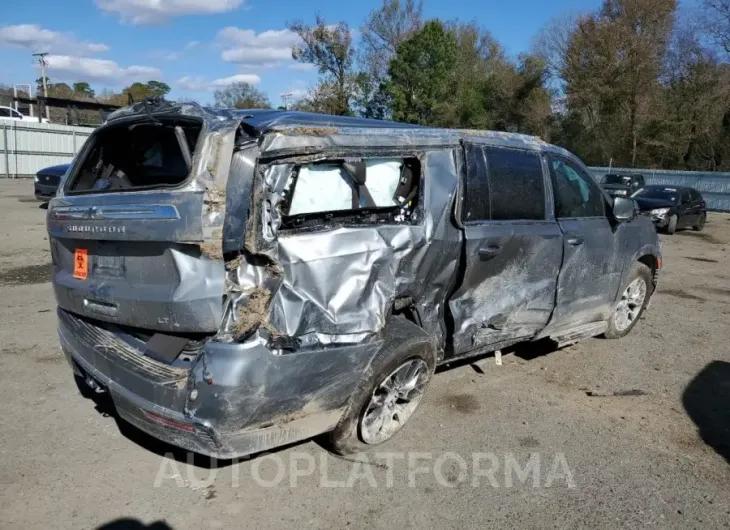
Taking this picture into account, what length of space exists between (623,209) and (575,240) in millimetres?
831

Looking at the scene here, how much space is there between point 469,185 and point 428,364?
48.0 inches

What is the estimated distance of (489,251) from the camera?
13.3 ft

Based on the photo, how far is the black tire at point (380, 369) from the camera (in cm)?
334

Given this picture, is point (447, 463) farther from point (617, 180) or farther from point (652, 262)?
point (617, 180)

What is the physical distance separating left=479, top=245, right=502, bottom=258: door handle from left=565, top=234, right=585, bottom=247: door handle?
3.07 ft

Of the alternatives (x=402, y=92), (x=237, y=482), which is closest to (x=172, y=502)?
(x=237, y=482)

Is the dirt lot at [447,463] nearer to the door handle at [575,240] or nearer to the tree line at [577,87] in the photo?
the door handle at [575,240]

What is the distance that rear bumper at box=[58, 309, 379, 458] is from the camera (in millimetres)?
2811

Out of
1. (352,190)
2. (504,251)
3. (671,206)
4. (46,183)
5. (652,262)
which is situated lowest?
(671,206)

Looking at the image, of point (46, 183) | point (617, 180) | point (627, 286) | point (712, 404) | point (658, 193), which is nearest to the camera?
point (712, 404)

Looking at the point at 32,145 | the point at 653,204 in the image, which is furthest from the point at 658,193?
the point at 32,145

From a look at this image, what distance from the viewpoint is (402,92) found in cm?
3784

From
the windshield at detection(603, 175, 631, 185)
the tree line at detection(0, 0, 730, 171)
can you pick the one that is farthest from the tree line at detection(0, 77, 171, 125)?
the windshield at detection(603, 175, 631, 185)

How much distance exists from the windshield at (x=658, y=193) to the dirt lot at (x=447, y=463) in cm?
1351
